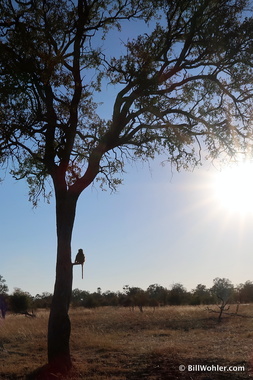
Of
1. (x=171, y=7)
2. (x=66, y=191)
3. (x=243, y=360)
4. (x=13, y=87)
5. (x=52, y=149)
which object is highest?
(x=171, y=7)

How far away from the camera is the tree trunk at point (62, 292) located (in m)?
10.3

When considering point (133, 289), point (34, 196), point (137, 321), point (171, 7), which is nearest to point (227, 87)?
point (171, 7)

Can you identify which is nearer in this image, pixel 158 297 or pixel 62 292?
pixel 62 292

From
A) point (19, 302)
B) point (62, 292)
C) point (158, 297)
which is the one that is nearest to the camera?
point (62, 292)

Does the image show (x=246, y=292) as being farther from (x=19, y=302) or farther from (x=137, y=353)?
(x=137, y=353)

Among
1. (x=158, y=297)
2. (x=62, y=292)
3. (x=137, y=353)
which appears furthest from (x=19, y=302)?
(x=62, y=292)

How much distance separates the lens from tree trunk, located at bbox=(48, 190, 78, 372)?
10297mm

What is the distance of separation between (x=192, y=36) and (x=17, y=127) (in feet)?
16.3

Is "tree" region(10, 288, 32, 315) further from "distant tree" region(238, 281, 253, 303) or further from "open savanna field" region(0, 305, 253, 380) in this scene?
"distant tree" region(238, 281, 253, 303)

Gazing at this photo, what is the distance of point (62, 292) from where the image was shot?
10484mm

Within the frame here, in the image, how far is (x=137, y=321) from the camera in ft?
77.5

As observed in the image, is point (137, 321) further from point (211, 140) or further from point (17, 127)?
point (17, 127)

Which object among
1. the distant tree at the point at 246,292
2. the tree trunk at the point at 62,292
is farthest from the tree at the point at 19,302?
the tree trunk at the point at 62,292

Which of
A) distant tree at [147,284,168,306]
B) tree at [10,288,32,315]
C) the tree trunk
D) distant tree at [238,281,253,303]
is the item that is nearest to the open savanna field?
the tree trunk
